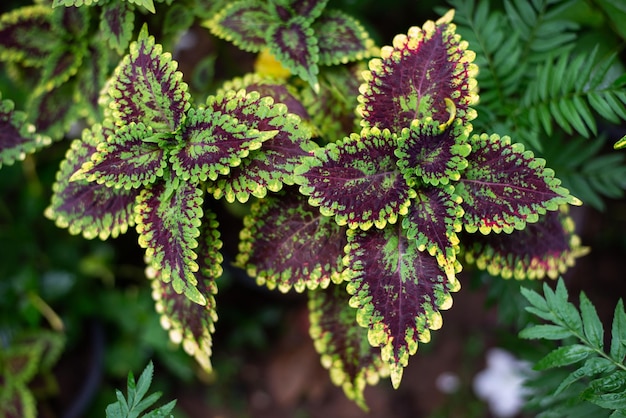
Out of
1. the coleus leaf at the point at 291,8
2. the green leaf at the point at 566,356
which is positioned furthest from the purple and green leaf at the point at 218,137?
the green leaf at the point at 566,356

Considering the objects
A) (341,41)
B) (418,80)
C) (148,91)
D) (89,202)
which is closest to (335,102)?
(341,41)

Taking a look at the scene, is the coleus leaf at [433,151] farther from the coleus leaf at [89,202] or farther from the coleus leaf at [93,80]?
the coleus leaf at [93,80]

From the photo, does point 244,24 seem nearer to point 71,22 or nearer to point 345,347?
point 71,22

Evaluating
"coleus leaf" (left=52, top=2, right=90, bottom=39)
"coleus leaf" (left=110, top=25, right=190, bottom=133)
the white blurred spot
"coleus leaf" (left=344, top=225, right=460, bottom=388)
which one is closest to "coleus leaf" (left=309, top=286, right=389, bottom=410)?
"coleus leaf" (left=344, top=225, right=460, bottom=388)

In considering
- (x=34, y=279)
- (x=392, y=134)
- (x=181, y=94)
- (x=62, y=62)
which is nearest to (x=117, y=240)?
(x=34, y=279)

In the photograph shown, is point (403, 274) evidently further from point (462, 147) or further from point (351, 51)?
point (351, 51)
